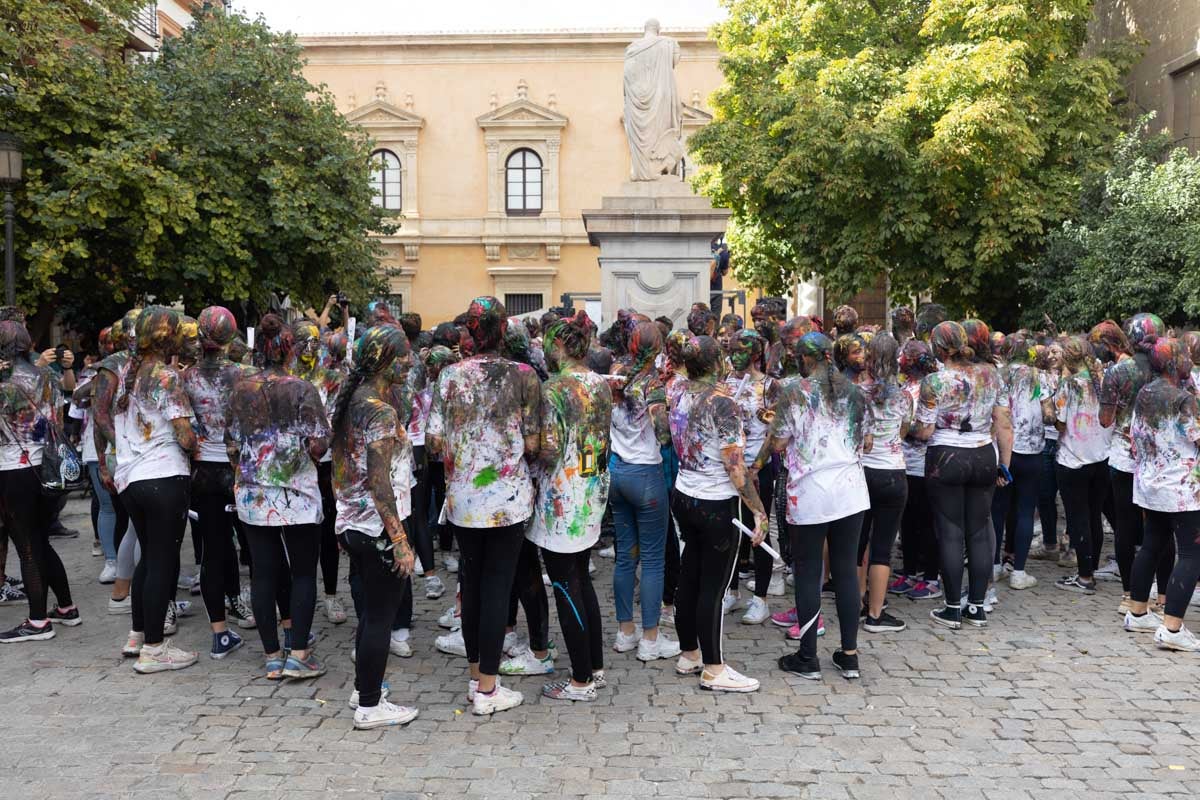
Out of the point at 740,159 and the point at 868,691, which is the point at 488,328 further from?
the point at 740,159

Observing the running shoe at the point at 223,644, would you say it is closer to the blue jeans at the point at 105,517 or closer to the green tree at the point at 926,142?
the blue jeans at the point at 105,517

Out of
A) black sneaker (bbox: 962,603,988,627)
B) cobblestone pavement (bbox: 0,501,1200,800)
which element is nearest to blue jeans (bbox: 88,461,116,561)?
cobblestone pavement (bbox: 0,501,1200,800)

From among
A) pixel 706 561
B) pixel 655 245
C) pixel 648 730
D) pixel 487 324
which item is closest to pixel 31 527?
pixel 487 324

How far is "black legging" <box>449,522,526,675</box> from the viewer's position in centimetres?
502

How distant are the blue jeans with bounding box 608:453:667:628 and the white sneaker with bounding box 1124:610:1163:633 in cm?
317

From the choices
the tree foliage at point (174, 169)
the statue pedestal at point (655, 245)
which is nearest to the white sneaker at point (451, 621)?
the statue pedestal at point (655, 245)

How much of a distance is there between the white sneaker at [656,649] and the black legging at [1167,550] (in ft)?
10.2

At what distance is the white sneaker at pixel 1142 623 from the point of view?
6.52 meters

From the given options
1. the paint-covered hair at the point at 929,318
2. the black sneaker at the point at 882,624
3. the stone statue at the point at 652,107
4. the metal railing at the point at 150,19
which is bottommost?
the black sneaker at the point at 882,624

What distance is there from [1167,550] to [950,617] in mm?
1440

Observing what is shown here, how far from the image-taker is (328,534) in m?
6.73

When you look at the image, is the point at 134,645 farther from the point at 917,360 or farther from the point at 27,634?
the point at 917,360

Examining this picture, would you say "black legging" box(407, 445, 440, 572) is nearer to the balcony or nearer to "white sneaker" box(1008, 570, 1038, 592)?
"white sneaker" box(1008, 570, 1038, 592)

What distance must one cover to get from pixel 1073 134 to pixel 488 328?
15889 mm
